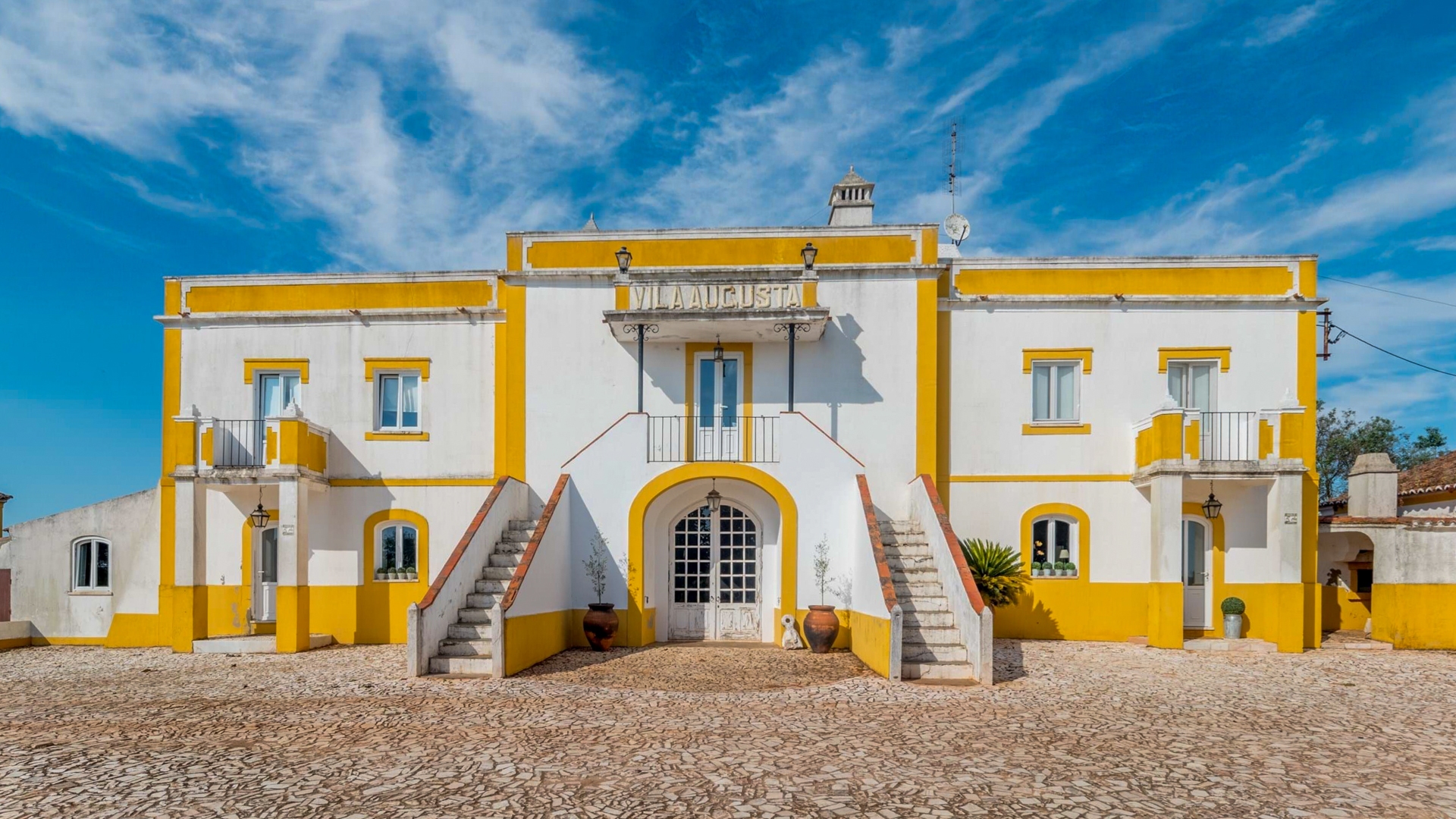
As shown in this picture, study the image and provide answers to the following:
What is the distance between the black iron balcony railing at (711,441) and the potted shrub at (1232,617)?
7.71 m

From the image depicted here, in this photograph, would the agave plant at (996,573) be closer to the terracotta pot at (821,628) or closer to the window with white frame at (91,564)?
the terracotta pot at (821,628)

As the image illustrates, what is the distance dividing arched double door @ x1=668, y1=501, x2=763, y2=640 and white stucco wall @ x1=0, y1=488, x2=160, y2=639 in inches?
370

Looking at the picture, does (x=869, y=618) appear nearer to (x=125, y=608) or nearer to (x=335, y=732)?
(x=335, y=732)

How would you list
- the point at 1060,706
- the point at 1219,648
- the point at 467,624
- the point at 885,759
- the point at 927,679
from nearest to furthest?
the point at 885,759 < the point at 1060,706 < the point at 927,679 < the point at 467,624 < the point at 1219,648

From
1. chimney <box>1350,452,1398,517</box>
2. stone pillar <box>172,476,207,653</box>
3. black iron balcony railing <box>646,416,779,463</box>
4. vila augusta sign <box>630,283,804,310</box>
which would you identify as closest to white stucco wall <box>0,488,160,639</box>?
stone pillar <box>172,476,207,653</box>

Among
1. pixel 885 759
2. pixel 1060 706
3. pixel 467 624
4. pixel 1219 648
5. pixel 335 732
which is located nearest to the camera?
pixel 885 759

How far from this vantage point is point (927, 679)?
37.8 feet

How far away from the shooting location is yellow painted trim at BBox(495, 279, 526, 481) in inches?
618

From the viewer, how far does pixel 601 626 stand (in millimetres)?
13984

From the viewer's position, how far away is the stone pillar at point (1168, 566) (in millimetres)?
14359

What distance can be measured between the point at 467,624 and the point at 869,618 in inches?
220

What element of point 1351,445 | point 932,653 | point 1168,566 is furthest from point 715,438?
point 1351,445

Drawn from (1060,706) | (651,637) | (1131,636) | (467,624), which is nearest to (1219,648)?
(1131,636)

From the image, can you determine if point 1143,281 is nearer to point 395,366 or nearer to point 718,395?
point 718,395
